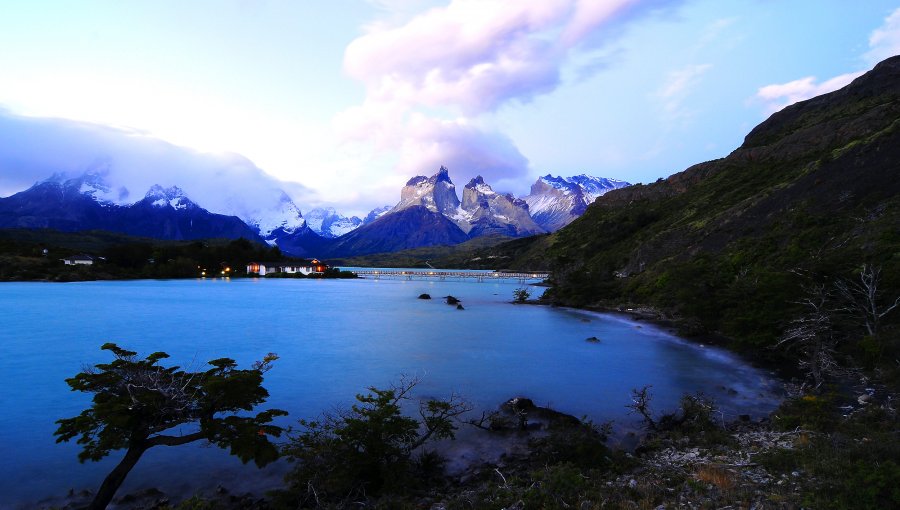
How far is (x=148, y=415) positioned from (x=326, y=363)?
25.3 metres

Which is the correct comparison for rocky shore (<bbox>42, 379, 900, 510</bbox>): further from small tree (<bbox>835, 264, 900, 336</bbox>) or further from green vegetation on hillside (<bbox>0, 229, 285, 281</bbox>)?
green vegetation on hillside (<bbox>0, 229, 285, 281</bbox>)

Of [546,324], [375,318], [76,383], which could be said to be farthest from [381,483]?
[375,318]

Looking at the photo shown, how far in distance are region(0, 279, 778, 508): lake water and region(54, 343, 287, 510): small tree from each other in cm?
229

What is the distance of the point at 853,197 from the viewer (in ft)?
181

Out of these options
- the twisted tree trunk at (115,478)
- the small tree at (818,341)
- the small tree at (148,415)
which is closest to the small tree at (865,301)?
the small tree at (818,341)

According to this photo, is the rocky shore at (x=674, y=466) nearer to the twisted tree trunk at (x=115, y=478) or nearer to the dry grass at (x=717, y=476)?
the dry grass at (x=717, y=476)

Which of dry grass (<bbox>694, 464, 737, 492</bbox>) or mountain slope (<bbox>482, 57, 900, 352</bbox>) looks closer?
dry grass (<bbox>694, 464, 737, 492</bbox>)

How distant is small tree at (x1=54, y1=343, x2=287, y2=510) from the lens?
11.0 m

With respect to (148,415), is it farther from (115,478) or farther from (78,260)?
(78,260)

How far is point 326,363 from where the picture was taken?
119ft

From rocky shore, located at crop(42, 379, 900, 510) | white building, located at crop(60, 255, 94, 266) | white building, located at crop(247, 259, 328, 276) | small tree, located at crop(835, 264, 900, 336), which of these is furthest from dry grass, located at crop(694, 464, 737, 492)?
white building, located at crop(247, 259, 328, 276)

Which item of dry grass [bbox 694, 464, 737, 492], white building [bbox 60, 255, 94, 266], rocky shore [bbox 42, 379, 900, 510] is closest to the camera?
rocky shore [bbox 42, 379, 900, 510]

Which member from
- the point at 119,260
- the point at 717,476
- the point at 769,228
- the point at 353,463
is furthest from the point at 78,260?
the point at 717,476

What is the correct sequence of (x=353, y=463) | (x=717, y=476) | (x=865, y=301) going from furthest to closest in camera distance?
(x=865, y=301), (x=353, y=463), (x=717, y=476)
